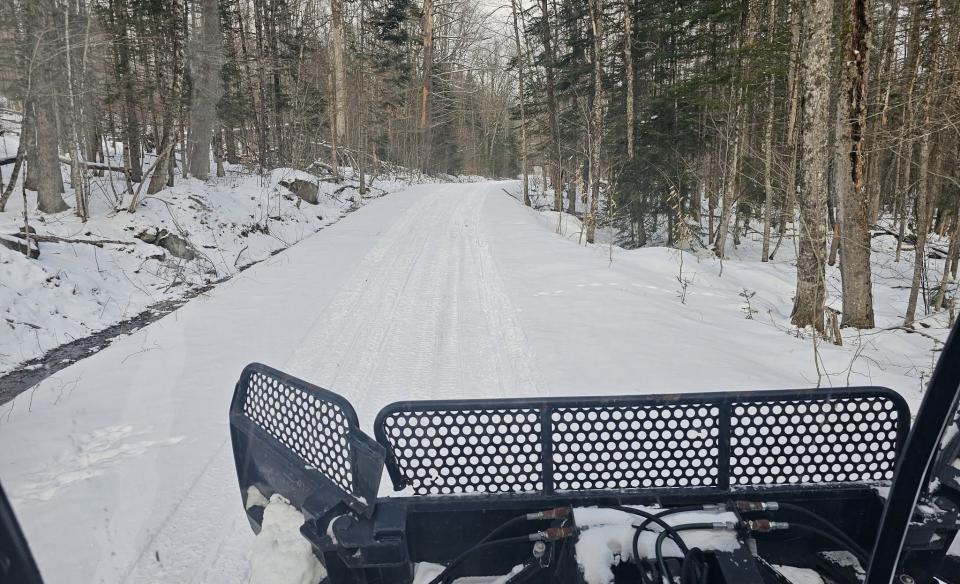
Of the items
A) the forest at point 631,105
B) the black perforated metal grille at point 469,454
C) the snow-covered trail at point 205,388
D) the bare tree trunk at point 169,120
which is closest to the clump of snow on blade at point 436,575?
Answer: the black perforated metal grille at point 469,454

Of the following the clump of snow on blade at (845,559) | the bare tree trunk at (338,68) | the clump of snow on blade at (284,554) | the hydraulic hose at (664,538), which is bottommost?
the clump of snow on blade at (845,559)

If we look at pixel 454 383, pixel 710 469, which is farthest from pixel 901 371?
pixel 710 469

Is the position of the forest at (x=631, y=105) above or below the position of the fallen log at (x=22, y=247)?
above

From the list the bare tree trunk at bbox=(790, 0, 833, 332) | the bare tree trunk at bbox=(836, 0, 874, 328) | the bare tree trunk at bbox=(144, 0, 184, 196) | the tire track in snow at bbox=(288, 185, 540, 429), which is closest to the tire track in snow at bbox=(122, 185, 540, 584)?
the tire track in snow at bbox=(288, 185, 540, 429)

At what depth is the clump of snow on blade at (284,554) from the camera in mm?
1799

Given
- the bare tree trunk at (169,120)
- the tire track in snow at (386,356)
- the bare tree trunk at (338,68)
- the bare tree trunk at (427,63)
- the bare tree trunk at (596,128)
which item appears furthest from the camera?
the bare tree trunk at (427,63)

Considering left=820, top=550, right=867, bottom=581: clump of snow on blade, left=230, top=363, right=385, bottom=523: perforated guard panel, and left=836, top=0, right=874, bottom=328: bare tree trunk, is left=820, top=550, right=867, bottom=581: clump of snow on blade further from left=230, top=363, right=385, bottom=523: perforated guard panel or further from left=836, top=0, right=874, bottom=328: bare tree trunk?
left=836, top=0, right=874, bottom=328: bare tree trunk

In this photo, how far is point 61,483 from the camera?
3510 mm

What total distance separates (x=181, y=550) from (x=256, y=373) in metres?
1.47

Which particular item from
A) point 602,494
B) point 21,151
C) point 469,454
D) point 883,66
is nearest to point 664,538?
point 602,494

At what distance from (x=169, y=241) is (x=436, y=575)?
38.0 ft

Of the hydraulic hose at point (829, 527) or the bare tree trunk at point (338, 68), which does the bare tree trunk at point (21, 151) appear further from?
the bare tree trunk at point (338, 68)

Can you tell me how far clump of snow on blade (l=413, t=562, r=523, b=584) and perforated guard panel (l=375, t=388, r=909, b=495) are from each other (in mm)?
272

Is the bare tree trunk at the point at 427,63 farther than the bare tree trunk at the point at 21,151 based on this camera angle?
Yes
